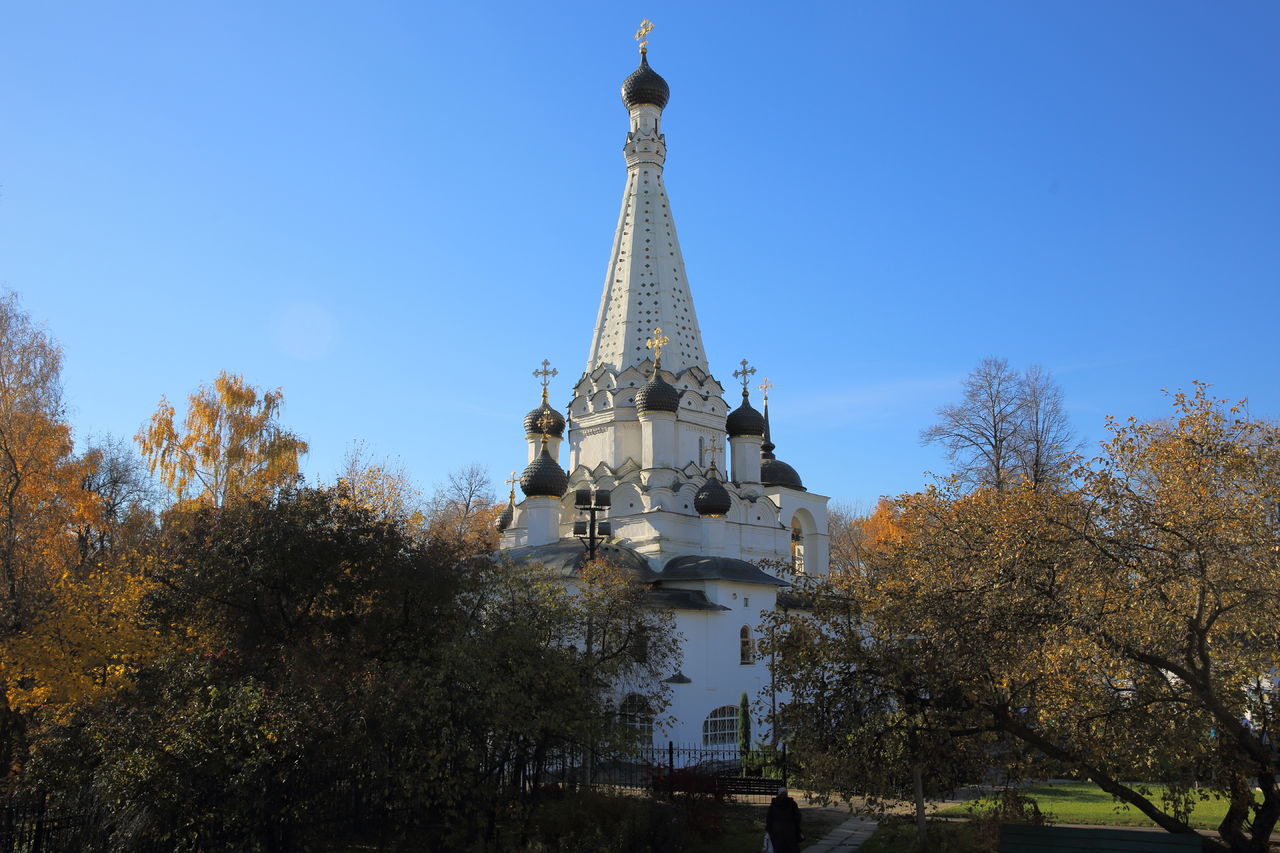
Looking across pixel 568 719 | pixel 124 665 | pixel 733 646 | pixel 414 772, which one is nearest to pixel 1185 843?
pixel 568 719

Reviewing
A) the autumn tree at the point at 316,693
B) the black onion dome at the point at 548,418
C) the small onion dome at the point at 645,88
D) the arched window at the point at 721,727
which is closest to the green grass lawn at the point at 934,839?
the autumn tree at the point at 316,693

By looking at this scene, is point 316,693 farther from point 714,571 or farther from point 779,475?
point 779,475

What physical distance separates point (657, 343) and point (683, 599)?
827 centimetres

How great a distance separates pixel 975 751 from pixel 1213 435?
4.07m

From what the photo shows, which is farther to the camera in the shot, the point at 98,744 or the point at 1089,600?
the point at 98,744

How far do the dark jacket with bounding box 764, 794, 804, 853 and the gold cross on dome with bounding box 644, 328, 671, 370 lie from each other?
62.1 feet

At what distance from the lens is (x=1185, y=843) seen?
27.0ft

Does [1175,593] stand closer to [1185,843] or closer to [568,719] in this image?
[1185,843]

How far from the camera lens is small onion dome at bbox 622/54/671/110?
A: 1216 inches

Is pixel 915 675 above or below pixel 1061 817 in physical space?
above

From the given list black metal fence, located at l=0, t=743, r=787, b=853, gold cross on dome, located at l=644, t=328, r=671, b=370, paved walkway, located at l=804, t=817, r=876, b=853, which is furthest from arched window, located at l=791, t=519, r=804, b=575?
black metal fence, located at l=0, t=743, r=787, b=853

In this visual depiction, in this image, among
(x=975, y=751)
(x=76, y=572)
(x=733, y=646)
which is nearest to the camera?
(x=975, y=751)

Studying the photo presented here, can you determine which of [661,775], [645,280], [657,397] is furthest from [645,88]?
[661,775]

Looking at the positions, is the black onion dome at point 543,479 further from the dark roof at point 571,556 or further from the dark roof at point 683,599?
the dark roof at point 683,599
